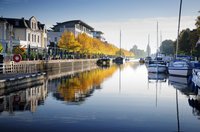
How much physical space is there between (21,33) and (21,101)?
183 ft

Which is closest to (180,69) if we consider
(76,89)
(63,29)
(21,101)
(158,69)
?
(158,69)

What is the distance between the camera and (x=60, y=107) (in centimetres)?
2186

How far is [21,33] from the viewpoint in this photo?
252ft

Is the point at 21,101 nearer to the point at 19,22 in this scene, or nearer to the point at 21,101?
the point at 21,101

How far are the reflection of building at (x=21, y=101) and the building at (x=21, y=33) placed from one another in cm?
3626

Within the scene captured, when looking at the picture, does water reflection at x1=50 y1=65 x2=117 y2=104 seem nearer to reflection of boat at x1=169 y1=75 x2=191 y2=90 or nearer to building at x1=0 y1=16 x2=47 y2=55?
reflection of boat at x1=169 y1=75 x2=191 y2=90

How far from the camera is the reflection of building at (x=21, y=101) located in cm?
2112

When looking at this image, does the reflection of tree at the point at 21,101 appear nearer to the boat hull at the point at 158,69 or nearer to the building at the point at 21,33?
the boat hull at the point at 158,69

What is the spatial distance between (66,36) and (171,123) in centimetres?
8152

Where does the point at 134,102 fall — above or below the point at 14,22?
below

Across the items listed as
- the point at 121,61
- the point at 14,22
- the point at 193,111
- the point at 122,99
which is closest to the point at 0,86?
the point at 122,99

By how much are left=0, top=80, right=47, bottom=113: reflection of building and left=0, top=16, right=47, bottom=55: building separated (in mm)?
36263

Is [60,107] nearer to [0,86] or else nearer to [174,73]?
[0,86]

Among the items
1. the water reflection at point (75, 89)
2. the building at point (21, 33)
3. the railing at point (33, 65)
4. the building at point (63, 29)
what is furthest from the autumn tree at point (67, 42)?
the water reflection at point (75, 89)
